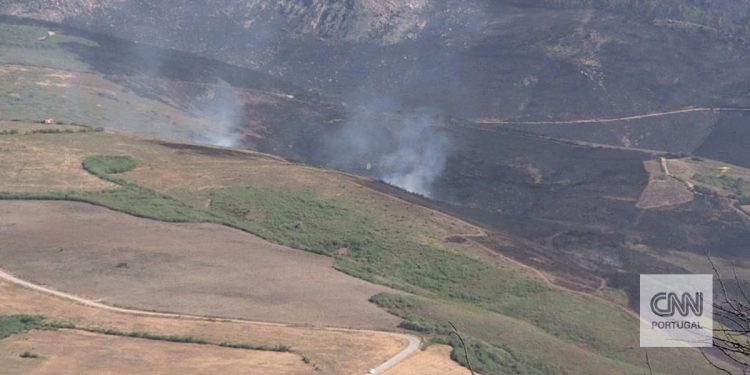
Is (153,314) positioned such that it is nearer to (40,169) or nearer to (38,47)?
(40,169)

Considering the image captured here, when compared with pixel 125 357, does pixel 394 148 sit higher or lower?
higher

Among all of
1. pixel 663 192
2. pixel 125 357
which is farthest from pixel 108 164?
pixel 663 192

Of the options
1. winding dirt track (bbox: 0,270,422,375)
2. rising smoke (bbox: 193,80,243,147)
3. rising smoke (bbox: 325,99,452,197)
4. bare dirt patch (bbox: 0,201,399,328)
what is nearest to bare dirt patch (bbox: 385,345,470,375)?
winding dirt track (bbox: 0,270,422,375)

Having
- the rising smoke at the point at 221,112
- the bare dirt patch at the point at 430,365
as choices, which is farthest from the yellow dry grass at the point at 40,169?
the bare dirt patch at the point at 430,365

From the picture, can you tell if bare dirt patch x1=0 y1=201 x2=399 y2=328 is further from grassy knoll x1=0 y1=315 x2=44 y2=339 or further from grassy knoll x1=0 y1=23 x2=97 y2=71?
grassy knoll x1=0 y1=23 x2=97 y2=71

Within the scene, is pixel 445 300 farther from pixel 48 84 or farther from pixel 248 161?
pixel 48 84

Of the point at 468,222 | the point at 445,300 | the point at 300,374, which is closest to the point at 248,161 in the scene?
the point at 468,222

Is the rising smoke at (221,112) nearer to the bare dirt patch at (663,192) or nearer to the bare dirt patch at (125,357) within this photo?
the bare dirt patch at (663,192)
